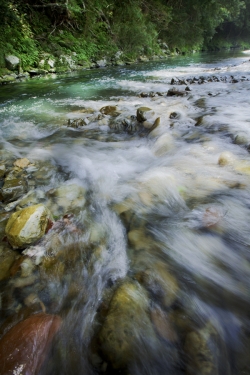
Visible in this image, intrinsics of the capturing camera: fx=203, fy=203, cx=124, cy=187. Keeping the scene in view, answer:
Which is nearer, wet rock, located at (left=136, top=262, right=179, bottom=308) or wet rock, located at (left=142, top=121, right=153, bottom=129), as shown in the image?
wet rock, located at (left=136, top=262, right=179, bottom=308)

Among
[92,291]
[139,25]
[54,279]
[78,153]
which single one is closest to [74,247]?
[54,279]

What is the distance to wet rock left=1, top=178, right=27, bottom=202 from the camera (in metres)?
2.11

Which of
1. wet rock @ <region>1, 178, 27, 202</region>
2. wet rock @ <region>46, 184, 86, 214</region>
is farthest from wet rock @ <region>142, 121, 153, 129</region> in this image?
wet rock @ <region>1, 178, 27, 202</region>

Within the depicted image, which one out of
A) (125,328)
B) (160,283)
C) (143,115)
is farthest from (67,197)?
(143,115)

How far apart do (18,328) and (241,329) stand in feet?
3.90

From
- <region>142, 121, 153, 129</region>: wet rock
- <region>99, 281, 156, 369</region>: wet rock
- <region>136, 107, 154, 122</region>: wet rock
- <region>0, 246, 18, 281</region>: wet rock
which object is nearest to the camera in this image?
<region>99, 281, 156, 369</region>: wet rock

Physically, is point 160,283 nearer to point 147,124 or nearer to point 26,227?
point 26,227

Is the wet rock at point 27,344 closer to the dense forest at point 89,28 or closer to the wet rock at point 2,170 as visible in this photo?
the wet rock at point 2,170

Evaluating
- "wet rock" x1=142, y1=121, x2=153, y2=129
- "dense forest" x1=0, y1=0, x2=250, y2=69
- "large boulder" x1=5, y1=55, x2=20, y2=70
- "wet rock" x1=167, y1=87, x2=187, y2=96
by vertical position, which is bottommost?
"wet rock" x1=142, y1=121, x2=153, y2=129

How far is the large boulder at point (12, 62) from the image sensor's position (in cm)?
857

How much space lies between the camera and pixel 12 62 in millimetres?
8625

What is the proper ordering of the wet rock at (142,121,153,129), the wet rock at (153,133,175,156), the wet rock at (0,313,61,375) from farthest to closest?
the wet rock at (142,121,153,129)
the wet rock at (153,133,175,156)
the wet rock at (0,313,61,375)

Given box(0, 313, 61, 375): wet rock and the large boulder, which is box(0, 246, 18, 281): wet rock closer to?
box(0, 313, 61, 375): wet rock

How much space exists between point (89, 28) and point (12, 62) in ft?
24.0
